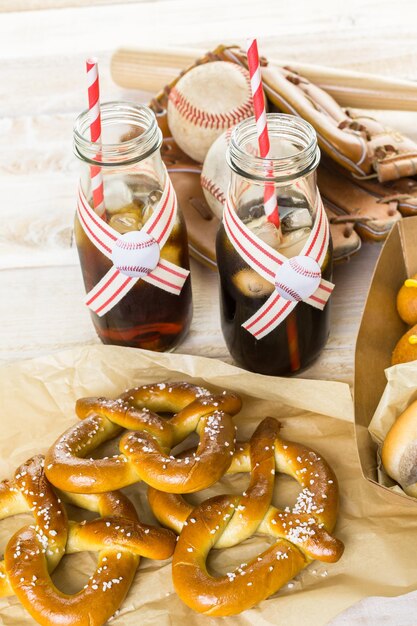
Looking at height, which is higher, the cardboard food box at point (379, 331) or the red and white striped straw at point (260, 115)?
the red and white striped straw at point (260, 115)

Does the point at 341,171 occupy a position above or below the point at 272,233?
below

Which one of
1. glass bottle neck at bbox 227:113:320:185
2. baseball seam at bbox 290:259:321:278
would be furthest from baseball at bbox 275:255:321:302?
glass bottle neck at bbox 227:113:320:185

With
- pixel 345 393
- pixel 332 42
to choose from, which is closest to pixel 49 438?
pixel 345 393

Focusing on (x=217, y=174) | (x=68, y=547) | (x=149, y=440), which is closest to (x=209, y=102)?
(x=217, y=174)

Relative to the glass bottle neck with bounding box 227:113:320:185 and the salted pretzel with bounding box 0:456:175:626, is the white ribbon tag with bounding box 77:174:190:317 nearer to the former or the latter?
the glass bottle neck with bounding box 227:113:320:185

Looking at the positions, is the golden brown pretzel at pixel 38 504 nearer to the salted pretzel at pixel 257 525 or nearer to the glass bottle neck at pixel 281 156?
the salted pretzel at pixel 257 525

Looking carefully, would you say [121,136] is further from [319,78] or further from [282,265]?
[319,78]

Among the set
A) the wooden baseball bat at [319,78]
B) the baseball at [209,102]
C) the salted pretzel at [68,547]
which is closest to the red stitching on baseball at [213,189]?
the baseball at [209,102]
